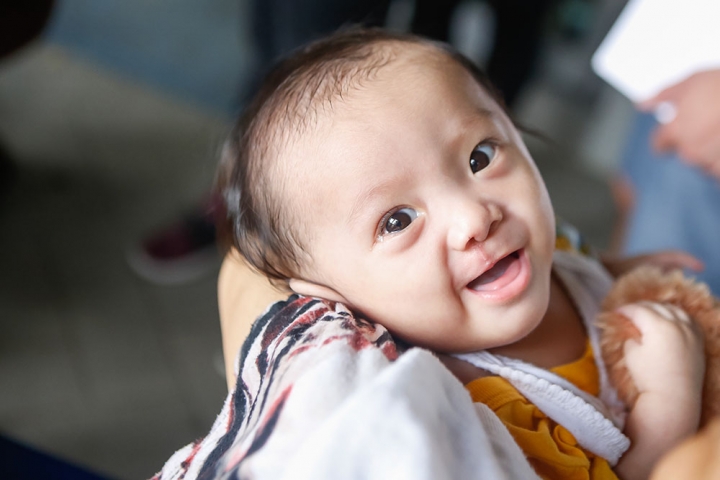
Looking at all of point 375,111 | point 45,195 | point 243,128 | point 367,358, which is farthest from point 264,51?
point 367,358

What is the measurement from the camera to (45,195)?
67.0 inches

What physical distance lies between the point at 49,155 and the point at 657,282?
1.62 m

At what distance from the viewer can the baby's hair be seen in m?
0.61

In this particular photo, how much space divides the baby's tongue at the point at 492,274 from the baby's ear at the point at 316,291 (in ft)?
0.38

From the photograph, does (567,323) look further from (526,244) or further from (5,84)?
(5,84)

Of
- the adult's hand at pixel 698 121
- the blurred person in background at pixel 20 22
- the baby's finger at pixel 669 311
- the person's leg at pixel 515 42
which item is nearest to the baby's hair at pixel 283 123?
the baby's finger at pixel 669 311

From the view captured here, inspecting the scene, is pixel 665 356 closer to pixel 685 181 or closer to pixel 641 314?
pixel 641 314

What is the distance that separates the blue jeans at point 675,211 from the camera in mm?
963

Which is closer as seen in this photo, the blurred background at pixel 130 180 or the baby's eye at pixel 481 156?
the baby's eye at pixel 481 156

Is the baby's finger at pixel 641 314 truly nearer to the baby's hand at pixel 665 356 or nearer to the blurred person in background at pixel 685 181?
Answer: the baby's hand at pixel 665 356

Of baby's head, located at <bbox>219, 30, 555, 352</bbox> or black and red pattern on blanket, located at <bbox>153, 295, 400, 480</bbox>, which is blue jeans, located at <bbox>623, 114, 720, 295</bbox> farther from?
black and red pattern on blanket, located at <bbox>153, 295, 400, 480</bbox>

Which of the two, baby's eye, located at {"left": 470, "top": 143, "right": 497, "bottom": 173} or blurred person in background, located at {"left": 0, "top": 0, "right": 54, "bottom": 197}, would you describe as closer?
baby's eye, located at {"left": 470, "top": 143, "right": 497, "bottom": 173}

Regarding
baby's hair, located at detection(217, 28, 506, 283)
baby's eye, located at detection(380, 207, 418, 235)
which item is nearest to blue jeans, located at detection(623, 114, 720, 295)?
baby's hair, located at detection(217, 28, 506, 283)

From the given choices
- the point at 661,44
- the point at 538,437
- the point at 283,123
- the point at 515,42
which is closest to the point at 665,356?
the point at 538,437
